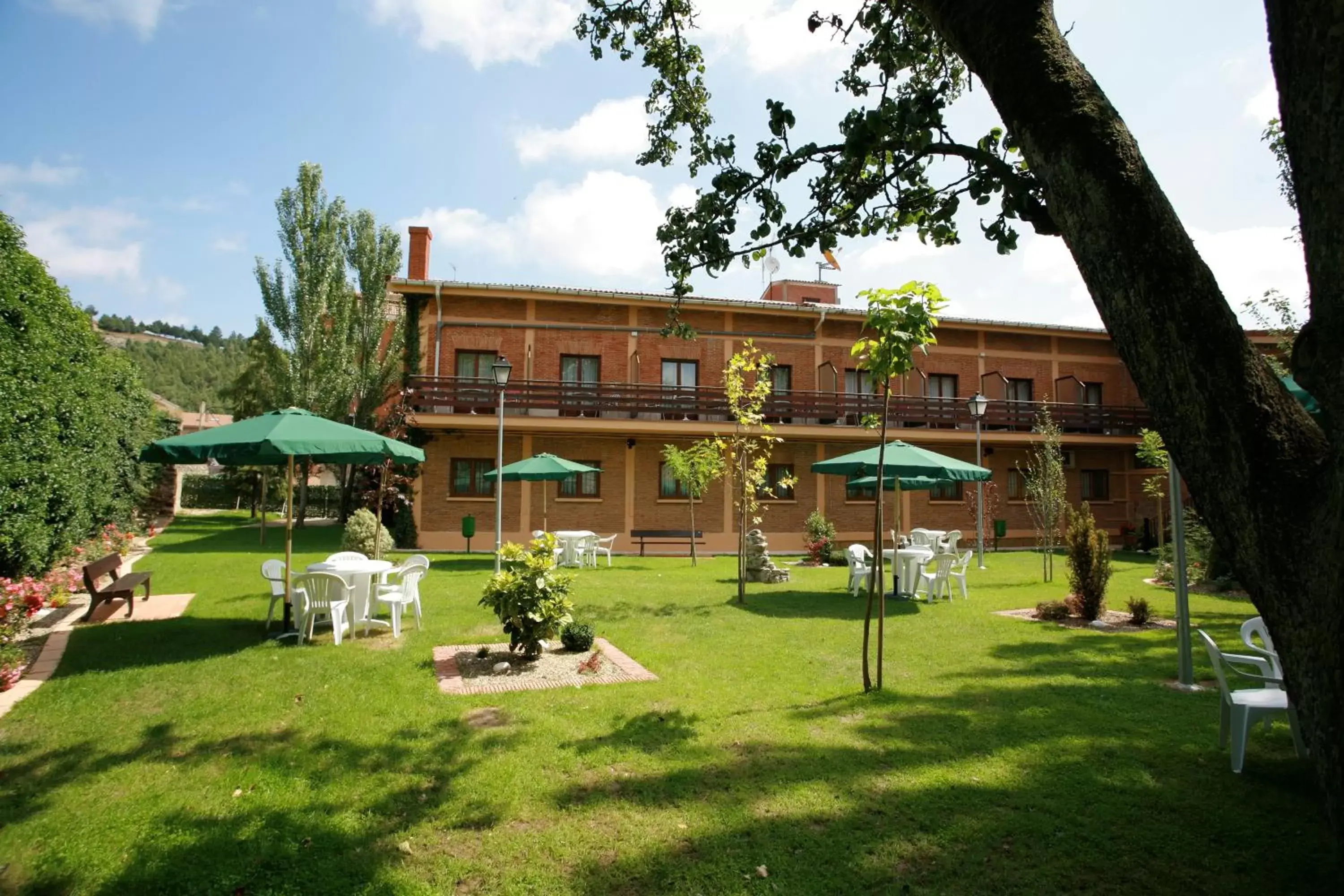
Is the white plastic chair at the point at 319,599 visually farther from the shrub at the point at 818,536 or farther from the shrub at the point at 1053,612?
the shrub at the point at 818,536

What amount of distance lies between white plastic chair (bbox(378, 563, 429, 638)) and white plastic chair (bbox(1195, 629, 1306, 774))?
731 cm

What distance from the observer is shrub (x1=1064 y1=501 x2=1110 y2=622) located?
373 inches

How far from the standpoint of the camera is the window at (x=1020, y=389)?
24859 mm

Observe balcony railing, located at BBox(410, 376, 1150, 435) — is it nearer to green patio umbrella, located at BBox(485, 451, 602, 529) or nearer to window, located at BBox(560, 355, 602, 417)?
window, located at BBox(560, 355, 602, 417)

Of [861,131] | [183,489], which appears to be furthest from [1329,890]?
[183,489]

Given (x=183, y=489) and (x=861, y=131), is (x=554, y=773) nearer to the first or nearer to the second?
(x=861, y=131)

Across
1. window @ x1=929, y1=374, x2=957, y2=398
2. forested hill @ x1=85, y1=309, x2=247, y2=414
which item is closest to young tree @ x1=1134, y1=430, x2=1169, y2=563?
window @ x1=929, y1=374, x2=957, y2=398

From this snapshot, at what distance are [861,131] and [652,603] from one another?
8089mm

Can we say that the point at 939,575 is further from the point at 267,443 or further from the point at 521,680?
the point at 267,443

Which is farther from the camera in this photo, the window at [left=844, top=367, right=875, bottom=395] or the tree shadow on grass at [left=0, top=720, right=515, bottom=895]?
the window at [left=844, top=367, right=875, bottom=395]

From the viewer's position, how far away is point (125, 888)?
292 cm

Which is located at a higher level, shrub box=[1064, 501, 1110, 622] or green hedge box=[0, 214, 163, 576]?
green hedge box=[0, 214, 163, 576]

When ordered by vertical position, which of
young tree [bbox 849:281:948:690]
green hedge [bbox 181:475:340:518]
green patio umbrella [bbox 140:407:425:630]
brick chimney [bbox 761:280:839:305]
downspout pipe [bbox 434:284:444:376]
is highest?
brick chimney [bbox 761:280:839:305]

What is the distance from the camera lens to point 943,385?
2428 cm
